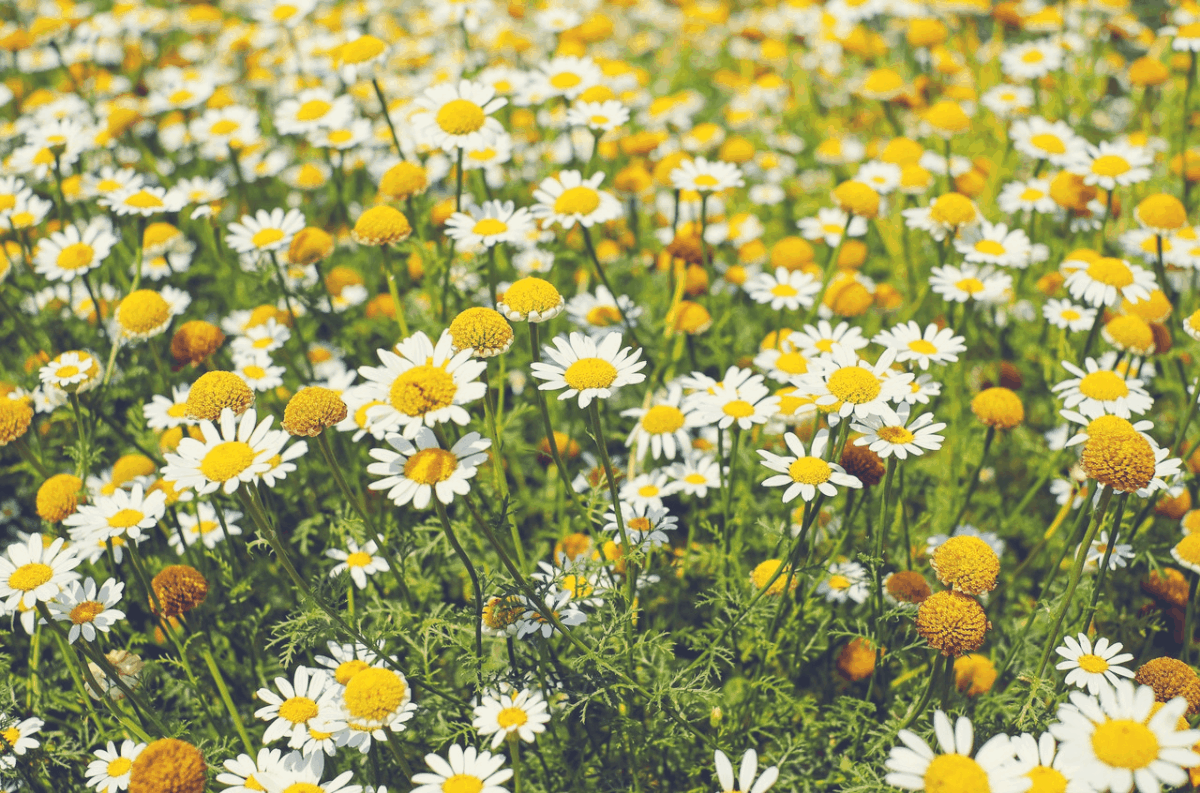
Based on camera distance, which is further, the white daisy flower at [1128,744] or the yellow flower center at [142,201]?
the yellow flower center at [142,201]

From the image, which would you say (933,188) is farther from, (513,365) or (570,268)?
(513,365)

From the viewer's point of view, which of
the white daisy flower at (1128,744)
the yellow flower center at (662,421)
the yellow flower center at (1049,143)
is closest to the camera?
the white daisy flower at (1128,744)

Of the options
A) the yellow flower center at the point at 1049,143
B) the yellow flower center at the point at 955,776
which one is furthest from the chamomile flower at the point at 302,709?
the yellow flower center at the point at 1049,143

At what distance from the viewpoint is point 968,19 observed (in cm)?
743

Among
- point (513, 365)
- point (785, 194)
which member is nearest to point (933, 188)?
point (785, 194)

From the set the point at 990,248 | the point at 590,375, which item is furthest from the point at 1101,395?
the point at 590,375

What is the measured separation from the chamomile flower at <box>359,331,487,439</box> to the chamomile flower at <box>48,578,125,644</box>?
1.25 metres

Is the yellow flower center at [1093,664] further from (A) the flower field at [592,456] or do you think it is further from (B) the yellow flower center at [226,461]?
(B) the yellow flower center at [226,461]

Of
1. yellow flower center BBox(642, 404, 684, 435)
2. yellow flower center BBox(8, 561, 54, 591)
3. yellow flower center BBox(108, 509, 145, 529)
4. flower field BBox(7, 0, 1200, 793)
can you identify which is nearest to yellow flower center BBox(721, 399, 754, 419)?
flower field BBox(7, 0, 1200, 793)

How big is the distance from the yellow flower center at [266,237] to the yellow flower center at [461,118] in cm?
93

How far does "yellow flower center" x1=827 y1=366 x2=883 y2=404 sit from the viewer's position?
2594mm

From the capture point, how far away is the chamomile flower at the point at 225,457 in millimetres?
2398

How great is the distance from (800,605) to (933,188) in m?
3.69

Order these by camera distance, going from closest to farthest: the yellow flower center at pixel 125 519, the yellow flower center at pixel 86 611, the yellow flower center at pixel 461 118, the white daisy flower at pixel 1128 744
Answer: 1. the white daisy flower at pixel 1128 744
2. the yellow flower center at pixel 86 611
3. the yellow flower center at pixel 125 519
4. the yellow flower center at pixel 461 118
